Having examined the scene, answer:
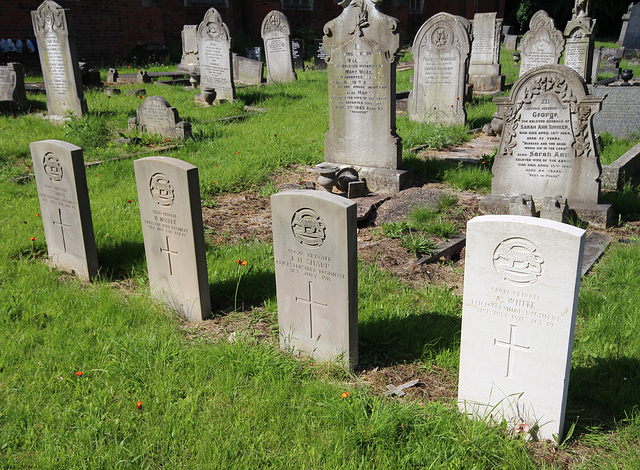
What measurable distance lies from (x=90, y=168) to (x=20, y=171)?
890 millimetres

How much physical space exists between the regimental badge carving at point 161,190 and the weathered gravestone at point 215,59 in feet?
27.0

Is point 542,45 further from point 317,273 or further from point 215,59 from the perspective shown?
point 317,273

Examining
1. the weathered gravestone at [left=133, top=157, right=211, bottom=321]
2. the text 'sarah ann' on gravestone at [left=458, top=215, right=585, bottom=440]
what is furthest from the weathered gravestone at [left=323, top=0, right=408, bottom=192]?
the text 'sarah ann' on gravestone at [left=458, top=215, right=585, bottom=440]

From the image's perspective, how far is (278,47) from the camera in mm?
14609

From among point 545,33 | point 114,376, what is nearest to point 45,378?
point 114,376

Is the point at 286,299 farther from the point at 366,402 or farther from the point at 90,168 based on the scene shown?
the point at 90,168

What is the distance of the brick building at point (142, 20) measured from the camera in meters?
16.2

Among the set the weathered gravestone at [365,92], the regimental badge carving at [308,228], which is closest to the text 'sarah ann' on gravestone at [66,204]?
the regimental badge carving at [308,228]

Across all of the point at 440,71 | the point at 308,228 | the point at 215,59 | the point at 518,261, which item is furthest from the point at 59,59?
the point at 518,261

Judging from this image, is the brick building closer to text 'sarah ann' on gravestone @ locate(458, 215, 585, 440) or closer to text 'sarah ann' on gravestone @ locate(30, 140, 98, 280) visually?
text 'sarah ann' on gravestone @ locate(30, 140, 98, 280)

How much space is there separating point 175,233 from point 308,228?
1.20m

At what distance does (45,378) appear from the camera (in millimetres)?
3025

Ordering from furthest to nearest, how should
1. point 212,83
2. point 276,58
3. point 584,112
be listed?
1. point 276,58
2. point 212,83
3. point 584,112

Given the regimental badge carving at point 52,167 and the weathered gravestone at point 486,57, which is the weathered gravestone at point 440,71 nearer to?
the weathered gravestone at point 486,57
